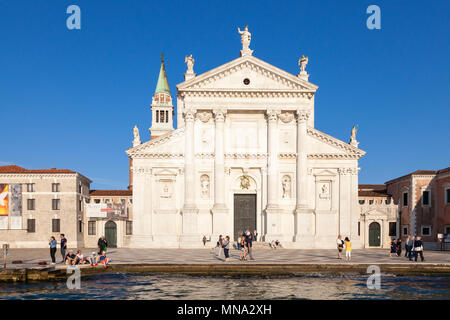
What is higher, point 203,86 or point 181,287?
point 203,86

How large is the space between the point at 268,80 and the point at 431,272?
78.4 feet

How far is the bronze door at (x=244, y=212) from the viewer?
149 ft

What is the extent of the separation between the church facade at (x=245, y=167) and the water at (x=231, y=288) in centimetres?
1811

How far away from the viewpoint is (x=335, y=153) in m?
45.4

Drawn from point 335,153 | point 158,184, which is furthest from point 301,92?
point 158,184

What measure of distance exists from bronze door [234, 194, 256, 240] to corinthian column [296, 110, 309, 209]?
14.5ft

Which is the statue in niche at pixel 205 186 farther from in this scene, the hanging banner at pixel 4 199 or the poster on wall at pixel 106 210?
the hanging banner at pixel 4 199

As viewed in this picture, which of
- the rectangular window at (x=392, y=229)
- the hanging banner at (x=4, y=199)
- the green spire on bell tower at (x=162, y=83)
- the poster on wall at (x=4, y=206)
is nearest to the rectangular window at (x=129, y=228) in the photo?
the poster on wall at (x=4, y=206)

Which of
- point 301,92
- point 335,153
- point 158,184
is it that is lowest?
point 158,184

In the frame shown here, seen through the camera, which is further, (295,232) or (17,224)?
(17,224)

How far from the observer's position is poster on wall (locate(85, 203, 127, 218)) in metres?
48.5

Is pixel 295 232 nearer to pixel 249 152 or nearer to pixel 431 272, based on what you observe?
pixel 249 152

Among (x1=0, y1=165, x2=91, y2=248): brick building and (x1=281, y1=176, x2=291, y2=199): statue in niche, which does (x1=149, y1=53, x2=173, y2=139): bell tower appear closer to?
(x1=0, y1=165, x2=91, y2=248): brick building

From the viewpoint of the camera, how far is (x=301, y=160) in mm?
44625
